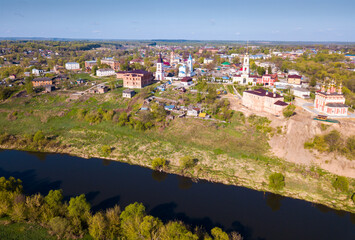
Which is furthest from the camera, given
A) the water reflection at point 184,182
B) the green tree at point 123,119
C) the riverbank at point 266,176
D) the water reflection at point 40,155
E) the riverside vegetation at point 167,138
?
the green tree at point 123,119

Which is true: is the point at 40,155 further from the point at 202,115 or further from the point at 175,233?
the point at 175,233

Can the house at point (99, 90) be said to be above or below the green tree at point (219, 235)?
above

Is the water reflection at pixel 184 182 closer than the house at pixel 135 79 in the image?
Yes

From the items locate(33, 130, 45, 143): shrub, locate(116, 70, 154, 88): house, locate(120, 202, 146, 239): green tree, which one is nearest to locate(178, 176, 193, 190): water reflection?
locate(120, 202, 146, 239): green tree

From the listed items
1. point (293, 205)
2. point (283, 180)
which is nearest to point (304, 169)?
point (283, 180)

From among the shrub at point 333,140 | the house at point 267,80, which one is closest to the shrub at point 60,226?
the shrub at point 333,140

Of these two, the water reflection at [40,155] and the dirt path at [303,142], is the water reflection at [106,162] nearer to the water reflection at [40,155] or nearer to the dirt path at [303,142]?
the water reflection at [40,155]

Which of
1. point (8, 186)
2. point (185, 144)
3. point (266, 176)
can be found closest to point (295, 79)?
point (185, 144)

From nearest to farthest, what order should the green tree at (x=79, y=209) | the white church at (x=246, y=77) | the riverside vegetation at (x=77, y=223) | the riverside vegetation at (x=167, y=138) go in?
the riverside vegetation at (x=77, y=223)
the green tree at (x=79, y=209)
the riverside vegetation at (x=167, y=138)
the white church at (x=246, y=77)
